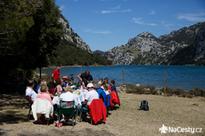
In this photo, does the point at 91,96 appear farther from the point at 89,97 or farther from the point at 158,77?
the point at 158,77

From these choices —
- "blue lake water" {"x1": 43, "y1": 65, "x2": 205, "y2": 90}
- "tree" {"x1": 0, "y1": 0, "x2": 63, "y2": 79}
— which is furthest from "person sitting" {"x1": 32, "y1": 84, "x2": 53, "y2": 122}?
"blue lake water" {"x1": 43, "y1": 65, "x2": 205, "y2": 90}

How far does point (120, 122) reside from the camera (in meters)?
14.9

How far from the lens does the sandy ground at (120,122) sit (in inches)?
498

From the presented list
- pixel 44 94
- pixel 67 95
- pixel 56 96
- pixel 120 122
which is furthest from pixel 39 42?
pixel 67 95

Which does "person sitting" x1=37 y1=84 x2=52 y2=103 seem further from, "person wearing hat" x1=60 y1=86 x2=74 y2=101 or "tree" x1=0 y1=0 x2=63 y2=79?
"tree" x1=0 y1=0 x2=63 y2=79

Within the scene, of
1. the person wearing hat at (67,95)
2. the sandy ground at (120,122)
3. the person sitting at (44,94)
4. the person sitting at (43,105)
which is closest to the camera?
the sandy ground at (120,122)

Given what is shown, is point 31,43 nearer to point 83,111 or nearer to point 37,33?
point 37,33

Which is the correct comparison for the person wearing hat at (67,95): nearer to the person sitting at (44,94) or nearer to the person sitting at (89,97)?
the person sitting at (44,94)

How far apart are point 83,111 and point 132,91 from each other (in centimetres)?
1668

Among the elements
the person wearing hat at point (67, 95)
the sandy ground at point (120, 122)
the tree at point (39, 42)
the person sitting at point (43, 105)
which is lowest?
the sandy ground at point (120, 122)

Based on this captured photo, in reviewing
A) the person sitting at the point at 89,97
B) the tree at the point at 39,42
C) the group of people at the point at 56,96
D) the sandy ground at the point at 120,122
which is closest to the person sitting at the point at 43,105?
the group of people at the point at 56,96

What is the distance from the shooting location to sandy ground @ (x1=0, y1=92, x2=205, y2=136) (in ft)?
41.5

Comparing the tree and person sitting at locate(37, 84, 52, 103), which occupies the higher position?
the tree

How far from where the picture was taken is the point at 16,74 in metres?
31.9
